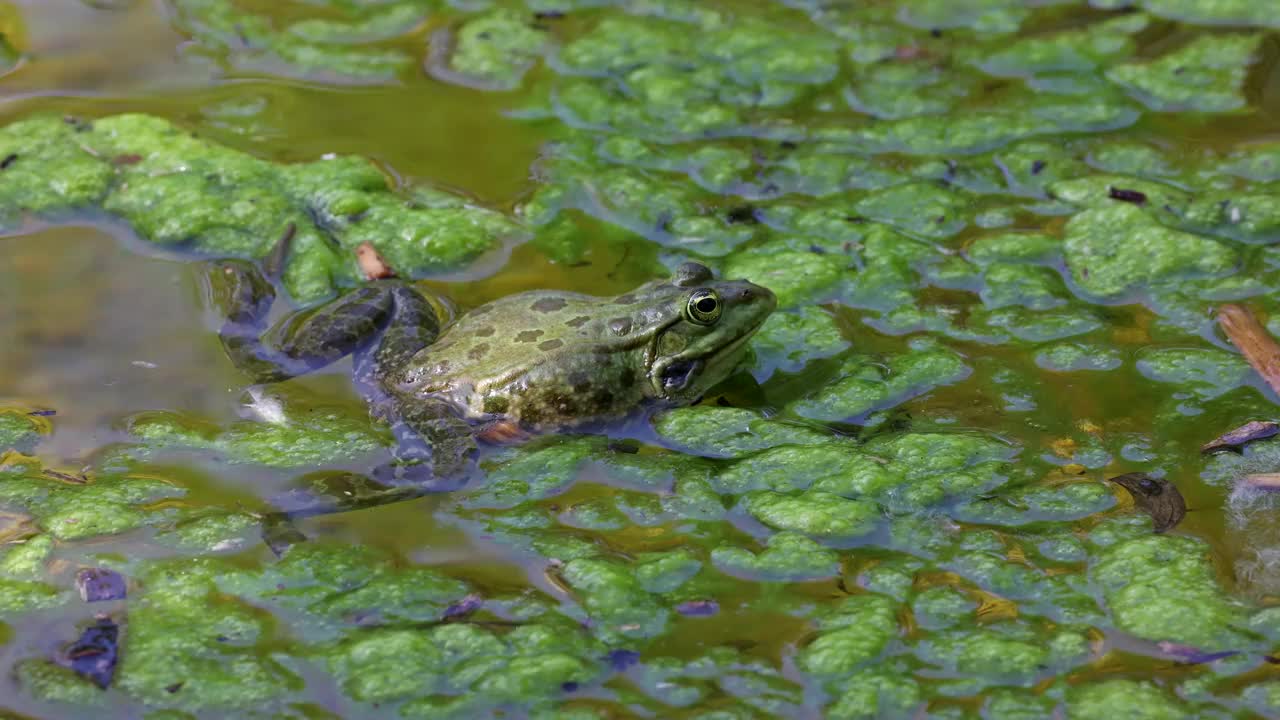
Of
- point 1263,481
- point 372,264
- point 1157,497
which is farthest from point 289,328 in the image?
point 1263,481

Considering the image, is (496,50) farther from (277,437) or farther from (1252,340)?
(1252,340)

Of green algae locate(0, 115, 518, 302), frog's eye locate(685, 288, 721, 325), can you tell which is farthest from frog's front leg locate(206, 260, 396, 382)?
frog's eye locate(685, 288, 721, 325)

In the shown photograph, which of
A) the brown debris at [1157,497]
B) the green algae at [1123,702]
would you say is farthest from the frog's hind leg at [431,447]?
the brown debris at [1157,497]

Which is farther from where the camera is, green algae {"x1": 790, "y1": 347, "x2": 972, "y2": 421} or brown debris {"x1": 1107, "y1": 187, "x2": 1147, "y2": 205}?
brown debris {"x1": 1107, "y1": 187, "x2": 1147, "y2": 205}

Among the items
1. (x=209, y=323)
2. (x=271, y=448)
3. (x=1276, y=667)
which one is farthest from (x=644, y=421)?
(x=1276, y=667)

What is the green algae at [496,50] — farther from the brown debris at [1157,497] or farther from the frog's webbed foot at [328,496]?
the brown debris at [1157,497]

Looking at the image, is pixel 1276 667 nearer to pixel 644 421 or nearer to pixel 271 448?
pixel 644 421

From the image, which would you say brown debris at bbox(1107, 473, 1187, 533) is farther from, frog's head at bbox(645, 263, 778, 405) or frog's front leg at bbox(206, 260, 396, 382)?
frog's front leg at bbox(206, 260, 396, 382)
